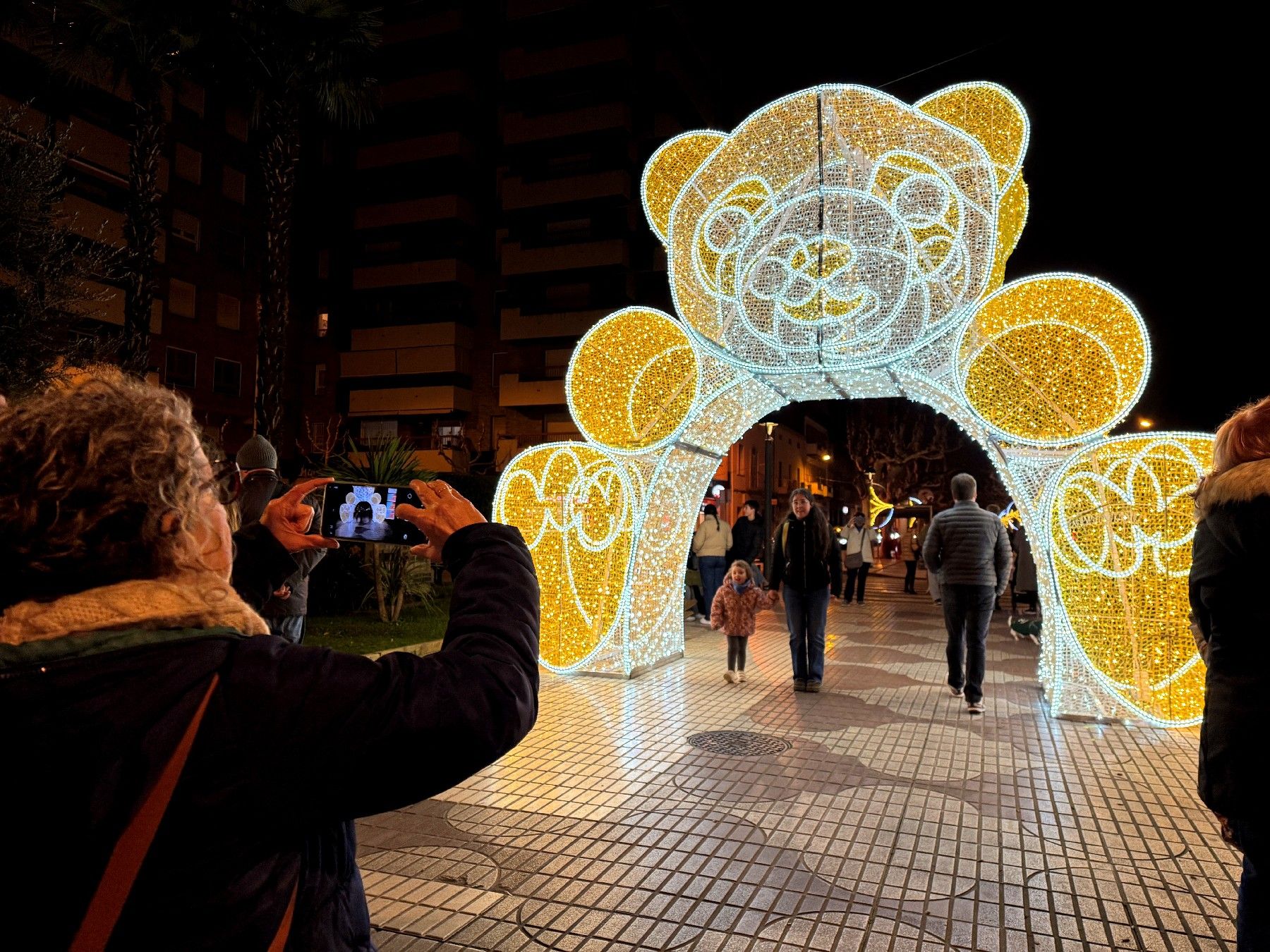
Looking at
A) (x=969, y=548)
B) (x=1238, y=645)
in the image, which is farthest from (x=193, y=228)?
(x=1238, y=645)

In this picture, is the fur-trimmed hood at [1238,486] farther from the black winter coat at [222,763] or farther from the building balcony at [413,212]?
the building balcony at [413,212]

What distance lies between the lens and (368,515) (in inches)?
68.1

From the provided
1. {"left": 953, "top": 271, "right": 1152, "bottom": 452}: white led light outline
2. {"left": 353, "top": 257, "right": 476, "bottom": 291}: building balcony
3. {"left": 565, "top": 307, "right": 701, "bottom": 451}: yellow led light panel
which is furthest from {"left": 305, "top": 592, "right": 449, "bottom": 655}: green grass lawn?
{"left": 353, "top": 257, "right": 476, "bottom": 291}: building balcony

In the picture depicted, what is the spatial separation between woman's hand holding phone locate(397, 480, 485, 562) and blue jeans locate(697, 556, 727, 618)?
31.3ft

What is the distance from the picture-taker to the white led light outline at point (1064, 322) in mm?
5570

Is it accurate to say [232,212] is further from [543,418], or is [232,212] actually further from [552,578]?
[552,578]

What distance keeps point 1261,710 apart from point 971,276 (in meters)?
4.30

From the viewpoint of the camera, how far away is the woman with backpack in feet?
23.0

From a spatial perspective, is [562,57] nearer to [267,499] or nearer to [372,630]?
[372,630]

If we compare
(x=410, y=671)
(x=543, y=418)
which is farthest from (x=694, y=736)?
(x=543, y=418)

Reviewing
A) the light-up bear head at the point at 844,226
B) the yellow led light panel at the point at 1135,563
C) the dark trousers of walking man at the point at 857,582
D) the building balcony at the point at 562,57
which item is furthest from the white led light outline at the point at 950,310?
the building balcony at the point at 562,57

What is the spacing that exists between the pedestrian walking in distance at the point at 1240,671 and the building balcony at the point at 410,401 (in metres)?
32.0

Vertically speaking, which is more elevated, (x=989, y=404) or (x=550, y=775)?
(x=989, y=404)

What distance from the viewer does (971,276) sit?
18.8ft
